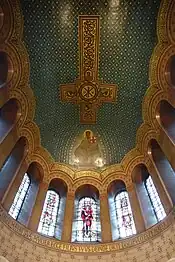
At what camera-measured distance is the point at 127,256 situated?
12039 mm

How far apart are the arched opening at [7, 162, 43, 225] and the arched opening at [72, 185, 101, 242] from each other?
175cm

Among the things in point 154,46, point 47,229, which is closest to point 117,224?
point 47,229

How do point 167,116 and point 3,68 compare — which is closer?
point 3,68

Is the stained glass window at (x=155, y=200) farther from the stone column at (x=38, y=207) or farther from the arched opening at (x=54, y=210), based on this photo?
Answer: the stone column at (x=38, y=207)

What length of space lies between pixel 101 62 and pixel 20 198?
20.7 feet

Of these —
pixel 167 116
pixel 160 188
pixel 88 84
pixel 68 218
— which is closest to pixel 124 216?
pixel 160 188

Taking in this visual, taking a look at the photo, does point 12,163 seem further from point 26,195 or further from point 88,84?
point 88,84

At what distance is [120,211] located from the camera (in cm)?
1444

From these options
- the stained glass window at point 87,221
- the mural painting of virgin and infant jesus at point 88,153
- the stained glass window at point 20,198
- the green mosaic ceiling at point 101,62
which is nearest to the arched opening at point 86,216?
the stained glass window at point 87,221

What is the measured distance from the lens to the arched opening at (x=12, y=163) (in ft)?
43.3

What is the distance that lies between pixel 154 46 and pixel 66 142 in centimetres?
563

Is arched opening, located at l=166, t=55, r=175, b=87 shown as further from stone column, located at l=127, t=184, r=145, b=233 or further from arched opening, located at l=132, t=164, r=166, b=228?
stone column, located at l=127, t=184, r=145, b=233

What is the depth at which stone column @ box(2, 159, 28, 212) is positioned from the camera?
12.7 meters

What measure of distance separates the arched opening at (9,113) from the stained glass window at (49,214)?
329 centimetres
